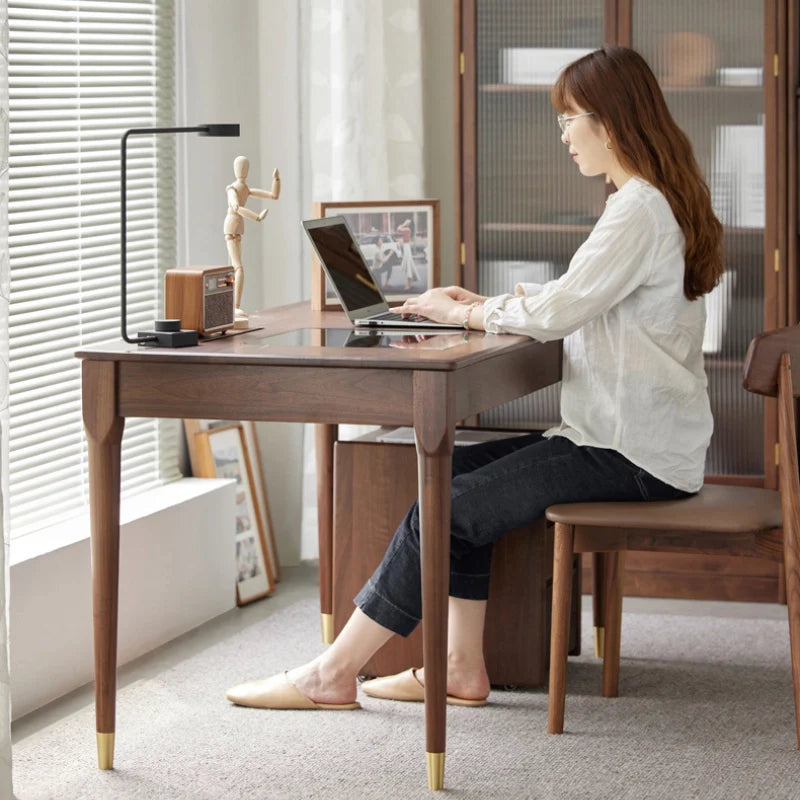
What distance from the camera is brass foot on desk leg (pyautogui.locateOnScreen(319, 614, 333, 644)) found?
3340 mm

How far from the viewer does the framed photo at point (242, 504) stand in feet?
12.1

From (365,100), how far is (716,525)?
5.75 ft

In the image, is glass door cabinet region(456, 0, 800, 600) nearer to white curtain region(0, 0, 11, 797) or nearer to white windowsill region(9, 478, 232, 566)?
white windowsill region(9, 478, 232, 566)

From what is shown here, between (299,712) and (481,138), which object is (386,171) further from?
(299,712)

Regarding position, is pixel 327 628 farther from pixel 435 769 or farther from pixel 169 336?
pixel 169 336

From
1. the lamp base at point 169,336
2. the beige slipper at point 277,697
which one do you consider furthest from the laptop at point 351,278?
the beige slipper at point 277,697

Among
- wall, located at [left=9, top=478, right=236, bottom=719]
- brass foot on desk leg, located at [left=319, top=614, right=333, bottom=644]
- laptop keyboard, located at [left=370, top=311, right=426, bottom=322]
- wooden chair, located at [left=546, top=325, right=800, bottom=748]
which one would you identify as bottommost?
brass foot on desk leg, located at [left=319, top=614, right=333, bottom=644]

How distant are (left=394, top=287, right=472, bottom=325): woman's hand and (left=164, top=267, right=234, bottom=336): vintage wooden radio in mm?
385

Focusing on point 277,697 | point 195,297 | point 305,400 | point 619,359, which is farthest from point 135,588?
point 619,359

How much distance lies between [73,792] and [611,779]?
916 mm

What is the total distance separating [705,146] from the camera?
143 inches

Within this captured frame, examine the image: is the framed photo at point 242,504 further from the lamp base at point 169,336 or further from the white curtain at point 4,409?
the white curtain at point 4,409

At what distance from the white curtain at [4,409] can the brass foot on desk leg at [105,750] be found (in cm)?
24

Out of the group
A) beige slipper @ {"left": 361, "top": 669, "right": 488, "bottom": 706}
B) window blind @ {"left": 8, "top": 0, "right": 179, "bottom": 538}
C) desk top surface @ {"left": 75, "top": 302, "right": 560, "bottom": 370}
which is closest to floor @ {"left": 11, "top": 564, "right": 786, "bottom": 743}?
window blind @ {"left": 8, "top": 0, "right": 179, "bottom": 538}
